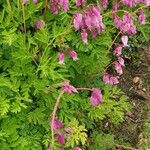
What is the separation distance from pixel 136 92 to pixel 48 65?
1.79 meters

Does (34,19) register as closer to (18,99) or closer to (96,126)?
(18,99)

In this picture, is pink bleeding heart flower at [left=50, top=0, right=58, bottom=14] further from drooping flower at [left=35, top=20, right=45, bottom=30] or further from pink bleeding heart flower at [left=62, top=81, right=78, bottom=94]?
pink bleeding heart flower at [left=62, top=81, right=78, bottom=94]

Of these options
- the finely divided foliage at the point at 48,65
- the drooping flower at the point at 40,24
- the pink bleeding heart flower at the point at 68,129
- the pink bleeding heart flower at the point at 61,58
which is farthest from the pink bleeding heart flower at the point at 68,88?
the drooping flower at the point at 40,24

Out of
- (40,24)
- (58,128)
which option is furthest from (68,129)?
(40,24)

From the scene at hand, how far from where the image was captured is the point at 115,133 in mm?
4762

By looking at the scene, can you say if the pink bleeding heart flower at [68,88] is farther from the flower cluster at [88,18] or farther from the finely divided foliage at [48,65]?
the flower cluster at [88,18]

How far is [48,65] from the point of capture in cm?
369

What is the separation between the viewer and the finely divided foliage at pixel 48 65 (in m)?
3.61

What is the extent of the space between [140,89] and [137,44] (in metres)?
0.65

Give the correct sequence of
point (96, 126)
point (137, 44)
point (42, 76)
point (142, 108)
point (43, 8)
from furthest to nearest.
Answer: point (137, 44), point (142, 108), point (96, 126), point (43, 8), point (42, 76)

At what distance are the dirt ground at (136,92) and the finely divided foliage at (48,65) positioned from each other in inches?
25.3

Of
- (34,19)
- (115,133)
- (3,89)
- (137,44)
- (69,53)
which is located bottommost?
(115,133)

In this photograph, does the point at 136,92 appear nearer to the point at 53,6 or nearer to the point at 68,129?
the point at 68,129

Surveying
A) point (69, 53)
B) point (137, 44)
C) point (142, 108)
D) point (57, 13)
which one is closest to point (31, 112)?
point (69, 53)
